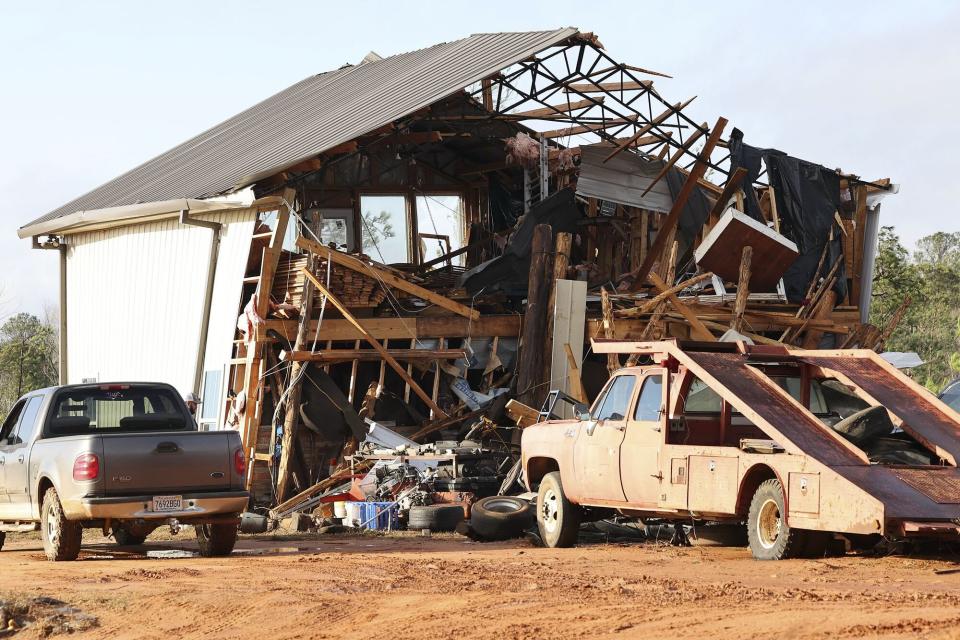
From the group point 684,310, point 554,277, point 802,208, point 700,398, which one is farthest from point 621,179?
point 700,398

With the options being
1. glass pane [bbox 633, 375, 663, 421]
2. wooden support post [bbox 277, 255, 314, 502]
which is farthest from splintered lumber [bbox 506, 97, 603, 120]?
glass pane [bbox 633, 375, 663, 421]

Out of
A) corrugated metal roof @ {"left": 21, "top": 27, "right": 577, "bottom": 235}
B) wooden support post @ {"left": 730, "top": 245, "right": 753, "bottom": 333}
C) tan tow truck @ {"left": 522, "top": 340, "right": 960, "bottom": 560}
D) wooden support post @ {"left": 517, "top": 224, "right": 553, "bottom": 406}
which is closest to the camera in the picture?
tan tow truck @ {"left": 522, "top": 340, "right": 960, "bottom": 560}

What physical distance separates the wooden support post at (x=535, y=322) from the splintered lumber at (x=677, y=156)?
3129 millimetres

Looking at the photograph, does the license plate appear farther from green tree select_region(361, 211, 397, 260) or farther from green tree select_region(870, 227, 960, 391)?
green tree select_region(870, 227, 960, 391)

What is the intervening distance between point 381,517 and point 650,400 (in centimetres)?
599

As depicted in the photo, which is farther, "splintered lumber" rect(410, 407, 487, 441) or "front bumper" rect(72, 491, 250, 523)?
"splintered lumber" rect(410, 407, 487, 441)

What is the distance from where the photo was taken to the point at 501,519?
15.1 meters

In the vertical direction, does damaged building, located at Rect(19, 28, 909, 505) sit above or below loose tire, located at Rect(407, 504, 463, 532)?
above

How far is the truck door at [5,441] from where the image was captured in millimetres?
14648

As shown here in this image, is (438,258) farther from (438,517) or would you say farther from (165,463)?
(165,463)

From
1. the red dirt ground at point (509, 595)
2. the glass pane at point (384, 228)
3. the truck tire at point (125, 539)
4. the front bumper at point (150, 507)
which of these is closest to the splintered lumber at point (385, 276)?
the glass pane at point (384, 228)

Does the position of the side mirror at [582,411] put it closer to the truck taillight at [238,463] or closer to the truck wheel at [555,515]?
the truck wheel at [555,515]

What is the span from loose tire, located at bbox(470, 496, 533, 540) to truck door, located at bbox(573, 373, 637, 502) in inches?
69.9

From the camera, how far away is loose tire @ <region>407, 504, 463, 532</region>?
1670cm
